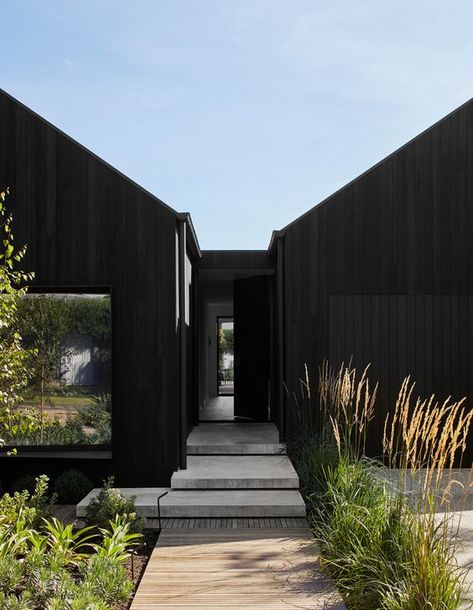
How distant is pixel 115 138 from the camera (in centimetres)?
877

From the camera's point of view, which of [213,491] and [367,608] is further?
[213,491]

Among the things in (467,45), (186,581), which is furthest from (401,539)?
(467,45)

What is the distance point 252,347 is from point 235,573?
19.3ft

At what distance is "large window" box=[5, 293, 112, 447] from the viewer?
634 centimetres

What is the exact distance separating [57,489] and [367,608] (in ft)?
11.8

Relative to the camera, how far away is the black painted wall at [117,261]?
6.21m

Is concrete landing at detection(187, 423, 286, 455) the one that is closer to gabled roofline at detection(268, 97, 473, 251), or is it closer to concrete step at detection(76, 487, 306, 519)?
concrete step at detection(76, 487, 306, 519)

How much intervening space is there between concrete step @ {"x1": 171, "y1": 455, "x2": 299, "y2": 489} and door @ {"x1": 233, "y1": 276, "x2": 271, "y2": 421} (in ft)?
9.42

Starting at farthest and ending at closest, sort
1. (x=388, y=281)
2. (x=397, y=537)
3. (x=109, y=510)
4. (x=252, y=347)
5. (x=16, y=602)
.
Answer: (x=252, y=347) < (x=388, y=281) < (x=109, y=510) < (x=397, y=537) < (x=16, y=602)

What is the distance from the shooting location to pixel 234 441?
24.1 feet

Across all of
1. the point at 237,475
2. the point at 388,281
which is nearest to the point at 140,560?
the point at 237,475

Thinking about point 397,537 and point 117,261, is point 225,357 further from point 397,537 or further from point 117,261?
point 397,537

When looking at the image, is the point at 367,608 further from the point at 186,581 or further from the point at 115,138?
the point at 115,138

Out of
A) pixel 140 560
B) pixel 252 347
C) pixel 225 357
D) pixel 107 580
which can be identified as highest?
pixel 252 347
